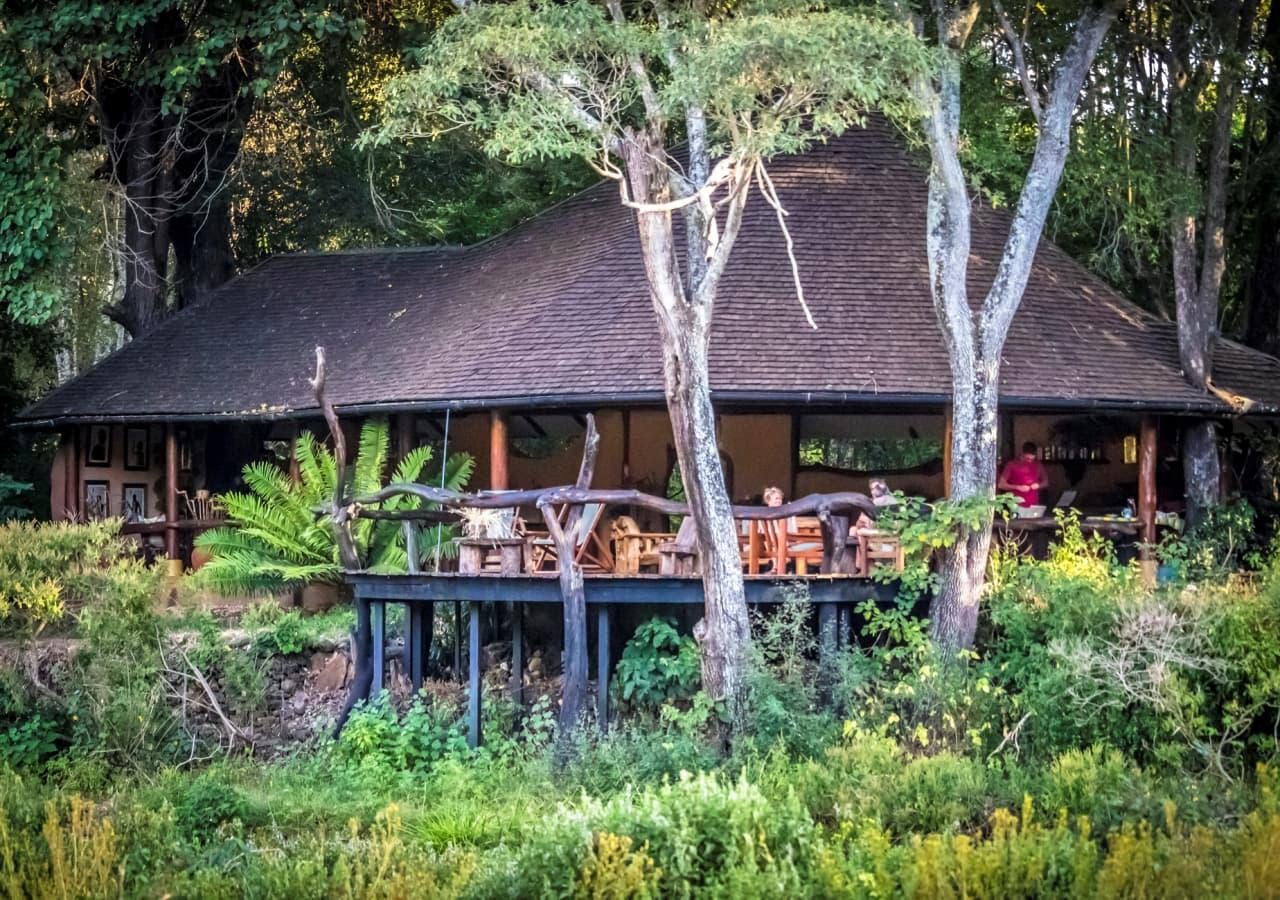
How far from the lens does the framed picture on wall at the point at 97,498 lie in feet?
79.0

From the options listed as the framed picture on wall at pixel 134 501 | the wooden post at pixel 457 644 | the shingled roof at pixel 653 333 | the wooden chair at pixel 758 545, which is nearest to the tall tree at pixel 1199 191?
the shingled roof at pixel 653 333

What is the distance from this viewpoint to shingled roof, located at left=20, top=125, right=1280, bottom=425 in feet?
61.2

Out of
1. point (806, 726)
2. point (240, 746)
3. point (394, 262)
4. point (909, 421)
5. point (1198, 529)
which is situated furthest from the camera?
point (394, 262)

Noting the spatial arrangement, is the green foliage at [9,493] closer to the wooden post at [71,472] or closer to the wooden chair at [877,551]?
the wooden post at [71,472]

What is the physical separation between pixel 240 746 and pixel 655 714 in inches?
178

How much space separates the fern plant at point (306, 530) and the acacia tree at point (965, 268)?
6.07 meters

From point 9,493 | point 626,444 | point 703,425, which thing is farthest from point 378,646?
point 9,493

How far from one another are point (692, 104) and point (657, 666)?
534 cm

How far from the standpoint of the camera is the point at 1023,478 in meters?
19.2

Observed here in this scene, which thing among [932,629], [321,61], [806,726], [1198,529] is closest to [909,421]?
[1198,529]

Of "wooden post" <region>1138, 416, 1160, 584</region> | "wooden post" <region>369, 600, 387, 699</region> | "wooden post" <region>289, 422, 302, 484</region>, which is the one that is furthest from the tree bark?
"wooden post" <region>289, 422, 302, 484</region>

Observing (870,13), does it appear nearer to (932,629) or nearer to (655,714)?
(932,629)

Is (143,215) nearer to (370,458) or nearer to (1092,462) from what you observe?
(370,458)

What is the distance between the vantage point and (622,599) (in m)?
16.8
